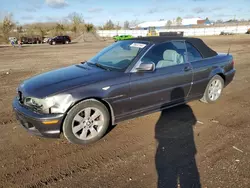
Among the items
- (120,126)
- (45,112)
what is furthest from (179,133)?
(45,112)

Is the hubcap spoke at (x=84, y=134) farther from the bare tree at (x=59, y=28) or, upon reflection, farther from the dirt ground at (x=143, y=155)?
the bare tree at (x=59, y=28)

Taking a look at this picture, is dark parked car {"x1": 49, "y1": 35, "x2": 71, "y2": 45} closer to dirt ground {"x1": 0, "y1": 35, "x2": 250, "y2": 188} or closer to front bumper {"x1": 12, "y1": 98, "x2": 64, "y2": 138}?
dirt ground {"x1": 0, "y1": 35, "x2": 250, "y2": 188}

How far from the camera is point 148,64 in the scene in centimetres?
364

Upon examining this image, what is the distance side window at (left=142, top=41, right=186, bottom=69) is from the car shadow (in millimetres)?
626

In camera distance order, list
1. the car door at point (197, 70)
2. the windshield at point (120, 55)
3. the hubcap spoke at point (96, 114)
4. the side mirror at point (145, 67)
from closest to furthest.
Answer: the hubcap spoke at point (96, 114) < the side mirror at point (145, 67) < the windshield at point (120, 55) < the car door at point (197, 70)

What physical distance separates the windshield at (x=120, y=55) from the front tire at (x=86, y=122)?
0.88 metres

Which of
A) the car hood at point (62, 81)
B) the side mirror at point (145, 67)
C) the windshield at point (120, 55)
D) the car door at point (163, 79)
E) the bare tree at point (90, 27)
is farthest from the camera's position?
the bare tree at point (90, 27)

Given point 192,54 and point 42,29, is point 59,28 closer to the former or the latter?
point 42,29

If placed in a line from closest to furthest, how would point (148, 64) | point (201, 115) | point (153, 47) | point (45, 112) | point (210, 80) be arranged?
point (45, 112) < point (148, 64) < point (153, 47) < point (201, 115) < point (210, 80)

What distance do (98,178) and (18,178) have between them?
1020 millimetres

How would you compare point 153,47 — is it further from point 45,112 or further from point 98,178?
point 98,178

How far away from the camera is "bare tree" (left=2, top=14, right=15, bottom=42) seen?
4059 centimetres

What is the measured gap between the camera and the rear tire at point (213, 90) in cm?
495

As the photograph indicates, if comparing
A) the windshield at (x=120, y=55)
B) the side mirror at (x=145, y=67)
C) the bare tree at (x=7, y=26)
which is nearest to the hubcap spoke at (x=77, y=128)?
the windshield at (x=120, y=55)
